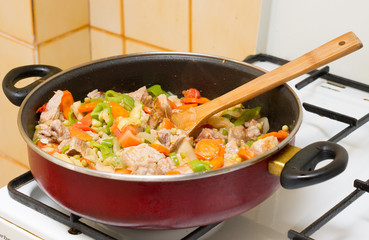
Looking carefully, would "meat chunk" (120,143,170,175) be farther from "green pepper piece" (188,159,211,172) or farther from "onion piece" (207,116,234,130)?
"onion piece" (207,116,234,130)

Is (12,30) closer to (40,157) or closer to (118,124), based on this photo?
(118,124)

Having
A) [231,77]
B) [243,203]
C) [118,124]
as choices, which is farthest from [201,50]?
[243,203]

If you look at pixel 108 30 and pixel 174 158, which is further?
pixel 108 30

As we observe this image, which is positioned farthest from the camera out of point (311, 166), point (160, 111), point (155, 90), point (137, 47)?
point (137, 47)

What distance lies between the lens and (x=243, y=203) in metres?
0.75

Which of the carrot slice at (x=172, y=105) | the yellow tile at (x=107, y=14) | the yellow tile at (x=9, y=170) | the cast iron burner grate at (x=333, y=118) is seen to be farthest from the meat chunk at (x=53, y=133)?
the yellow tile at (x=9, y=170)

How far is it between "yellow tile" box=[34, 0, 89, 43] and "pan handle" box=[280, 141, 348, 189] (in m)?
0.95

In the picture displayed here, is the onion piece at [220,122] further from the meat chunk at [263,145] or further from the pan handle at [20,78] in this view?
the pan handle at [20,78]

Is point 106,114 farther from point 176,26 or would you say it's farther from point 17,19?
point 17,19

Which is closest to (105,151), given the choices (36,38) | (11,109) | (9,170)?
(36,38)

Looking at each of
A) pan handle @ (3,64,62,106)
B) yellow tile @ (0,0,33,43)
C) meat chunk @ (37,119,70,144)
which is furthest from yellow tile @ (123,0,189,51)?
meat chunk @ (37,119,70,144)

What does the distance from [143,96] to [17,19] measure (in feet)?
2.03

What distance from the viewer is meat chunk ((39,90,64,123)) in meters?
0.93

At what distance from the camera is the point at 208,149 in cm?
87
